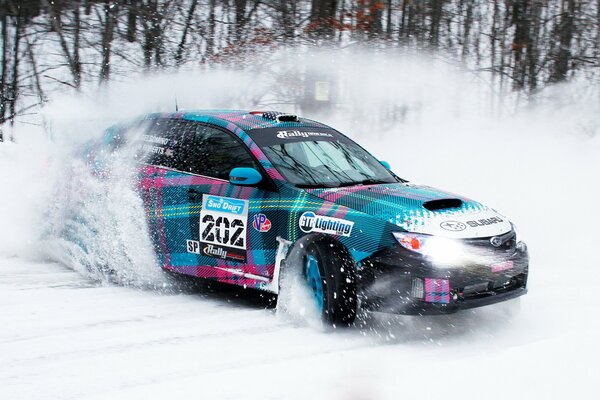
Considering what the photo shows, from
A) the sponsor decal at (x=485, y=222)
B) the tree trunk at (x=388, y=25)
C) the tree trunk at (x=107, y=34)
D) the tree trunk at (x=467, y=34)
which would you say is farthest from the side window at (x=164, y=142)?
the tree trunk at (x=467, y=34)

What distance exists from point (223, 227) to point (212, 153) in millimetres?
749

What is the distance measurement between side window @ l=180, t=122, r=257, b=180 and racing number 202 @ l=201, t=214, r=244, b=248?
0.37 meters

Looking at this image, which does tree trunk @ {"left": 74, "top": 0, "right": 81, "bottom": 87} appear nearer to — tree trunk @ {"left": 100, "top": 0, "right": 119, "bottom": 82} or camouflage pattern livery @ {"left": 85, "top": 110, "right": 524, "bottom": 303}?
tree trunk @ {"left": 100, "top": 0, "right": 119, "bottom": 82}

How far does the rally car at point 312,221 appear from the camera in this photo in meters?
5.54

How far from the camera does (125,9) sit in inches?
688

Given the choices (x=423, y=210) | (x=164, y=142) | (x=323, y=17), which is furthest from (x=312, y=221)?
(x=323, y=17)

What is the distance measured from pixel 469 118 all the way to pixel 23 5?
379 inches

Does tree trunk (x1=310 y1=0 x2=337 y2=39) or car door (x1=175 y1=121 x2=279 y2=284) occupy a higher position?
tree trunk (x1=310 y1=0 x2=337 y2=39)

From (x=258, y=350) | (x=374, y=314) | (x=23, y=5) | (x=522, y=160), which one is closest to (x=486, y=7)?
(x=522, y=160)

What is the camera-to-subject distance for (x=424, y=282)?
5469mm

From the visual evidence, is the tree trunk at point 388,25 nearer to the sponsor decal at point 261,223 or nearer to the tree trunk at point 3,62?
the tree trunk at point 3,62

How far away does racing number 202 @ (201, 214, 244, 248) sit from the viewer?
20.8 ft

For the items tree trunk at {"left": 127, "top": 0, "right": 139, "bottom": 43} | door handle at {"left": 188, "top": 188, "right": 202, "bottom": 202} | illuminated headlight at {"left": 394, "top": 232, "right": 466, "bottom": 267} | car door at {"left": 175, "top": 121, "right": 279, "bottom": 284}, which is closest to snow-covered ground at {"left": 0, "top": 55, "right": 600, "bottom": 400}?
car door at {"left": 175, "top": 121, "right": 279, "bottom": 284}

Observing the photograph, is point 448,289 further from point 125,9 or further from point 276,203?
point 125,9
